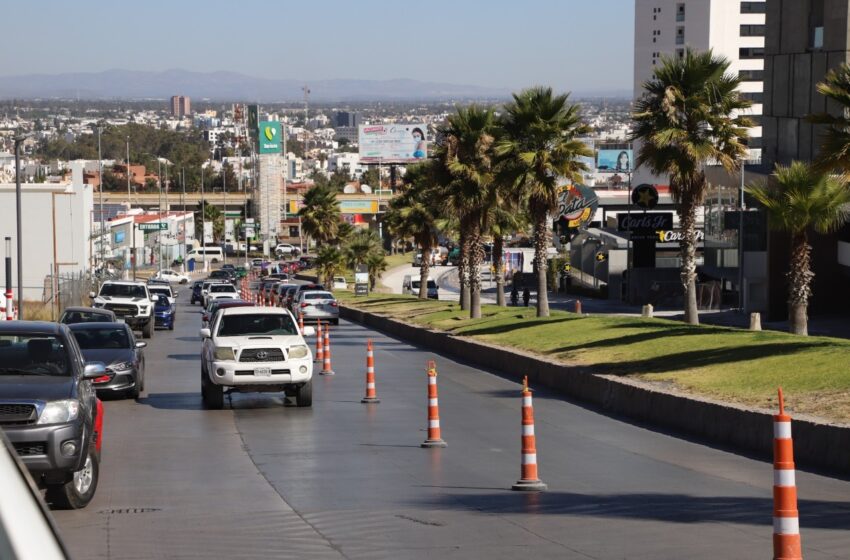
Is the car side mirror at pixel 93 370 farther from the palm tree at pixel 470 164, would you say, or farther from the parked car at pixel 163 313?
the parked car at pixel 163 313

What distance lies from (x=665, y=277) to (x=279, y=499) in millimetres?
65700

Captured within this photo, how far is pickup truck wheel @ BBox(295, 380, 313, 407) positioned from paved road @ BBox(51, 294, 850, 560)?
0.29 meters

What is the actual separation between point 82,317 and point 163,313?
18.0 metres

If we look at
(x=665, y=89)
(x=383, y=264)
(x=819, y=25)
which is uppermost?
(x=819, y=25)

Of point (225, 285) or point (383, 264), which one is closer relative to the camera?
point (225, 285)

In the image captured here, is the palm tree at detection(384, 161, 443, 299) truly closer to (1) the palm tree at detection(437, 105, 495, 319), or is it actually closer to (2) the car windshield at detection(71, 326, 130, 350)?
(1) the palm tree at detection(437, 105, 495, 319)

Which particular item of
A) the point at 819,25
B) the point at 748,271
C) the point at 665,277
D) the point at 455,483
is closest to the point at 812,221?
the point at 455,483

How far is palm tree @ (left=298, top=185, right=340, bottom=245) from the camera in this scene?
9988 cm

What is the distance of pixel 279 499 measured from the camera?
13.0 metres

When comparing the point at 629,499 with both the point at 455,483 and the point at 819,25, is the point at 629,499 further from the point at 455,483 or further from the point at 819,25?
the point at 819,25

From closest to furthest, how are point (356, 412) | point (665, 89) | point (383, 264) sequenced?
point (356, 412) < point (665, 89) < point (383, 264)

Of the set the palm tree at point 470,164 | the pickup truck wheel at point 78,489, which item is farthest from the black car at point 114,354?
the palm tree at point 470,164

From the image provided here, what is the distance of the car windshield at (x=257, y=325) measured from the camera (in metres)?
23.2

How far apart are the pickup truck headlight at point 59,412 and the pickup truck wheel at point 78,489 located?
0.40m
